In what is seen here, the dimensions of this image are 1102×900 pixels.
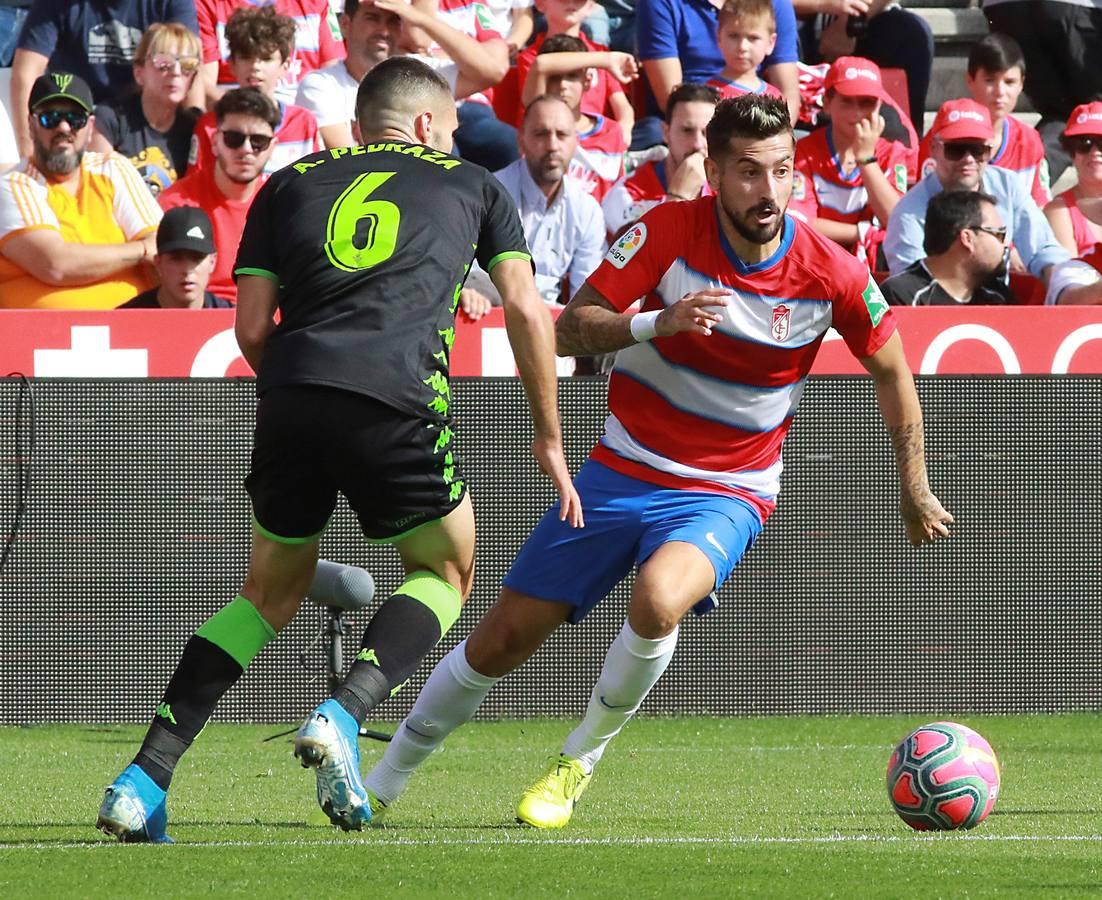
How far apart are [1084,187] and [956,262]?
2.56 meters

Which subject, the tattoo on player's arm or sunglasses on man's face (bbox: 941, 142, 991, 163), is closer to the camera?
the tattoo on player's arm

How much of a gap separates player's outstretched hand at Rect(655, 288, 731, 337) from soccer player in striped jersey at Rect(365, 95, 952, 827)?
37cm

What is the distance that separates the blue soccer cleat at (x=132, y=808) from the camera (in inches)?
193

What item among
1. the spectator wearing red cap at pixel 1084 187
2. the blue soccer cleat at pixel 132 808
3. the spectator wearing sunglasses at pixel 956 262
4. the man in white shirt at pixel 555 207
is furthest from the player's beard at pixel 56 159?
the spectator wearing red cap at pixel 1084 187

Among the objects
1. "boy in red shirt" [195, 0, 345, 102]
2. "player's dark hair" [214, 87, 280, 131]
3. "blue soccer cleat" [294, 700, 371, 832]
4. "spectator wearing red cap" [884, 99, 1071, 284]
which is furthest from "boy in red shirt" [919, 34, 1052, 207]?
"blue soccer cleat" [294, 700, 371, 832]

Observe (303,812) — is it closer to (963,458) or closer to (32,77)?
(963,458)

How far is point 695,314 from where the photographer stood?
5.23 metres

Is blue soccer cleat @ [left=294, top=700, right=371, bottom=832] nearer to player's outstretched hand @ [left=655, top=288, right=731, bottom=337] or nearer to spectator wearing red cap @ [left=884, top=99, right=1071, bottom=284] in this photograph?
player's outstretched hand @ [left=655, top=288, right=731, bottom=337]

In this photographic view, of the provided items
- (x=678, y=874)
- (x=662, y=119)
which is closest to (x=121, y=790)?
(x=678, y=874)

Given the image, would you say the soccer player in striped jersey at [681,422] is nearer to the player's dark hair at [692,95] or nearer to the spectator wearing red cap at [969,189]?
the player's dark hair at [692,95]

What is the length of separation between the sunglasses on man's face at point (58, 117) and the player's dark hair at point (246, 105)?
0.73 m

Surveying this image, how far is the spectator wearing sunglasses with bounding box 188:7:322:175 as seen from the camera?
36.4 ft

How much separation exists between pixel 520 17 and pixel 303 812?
776 cm

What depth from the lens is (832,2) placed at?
44.4ft
